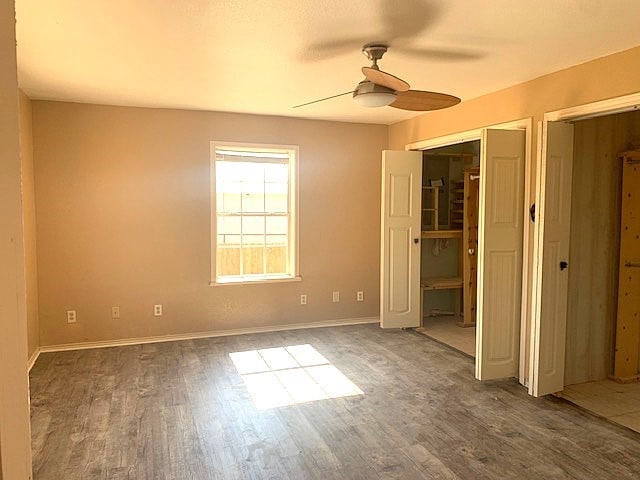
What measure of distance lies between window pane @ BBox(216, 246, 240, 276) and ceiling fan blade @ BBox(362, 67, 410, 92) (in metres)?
3.09

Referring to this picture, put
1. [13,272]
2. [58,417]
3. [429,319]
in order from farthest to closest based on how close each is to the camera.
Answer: [429,319]
[58,417]
[13,272]

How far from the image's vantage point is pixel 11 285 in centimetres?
87

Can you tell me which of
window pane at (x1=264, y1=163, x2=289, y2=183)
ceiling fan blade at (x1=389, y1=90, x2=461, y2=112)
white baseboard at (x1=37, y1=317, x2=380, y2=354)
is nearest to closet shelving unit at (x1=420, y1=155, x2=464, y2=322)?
white baseboard at (x1=37, y1=317, x2=380, y2=354)

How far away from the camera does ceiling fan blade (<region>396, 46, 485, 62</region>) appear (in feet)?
9.83

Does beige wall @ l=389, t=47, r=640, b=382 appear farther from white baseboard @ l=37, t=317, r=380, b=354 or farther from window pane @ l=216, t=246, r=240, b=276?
window pane @ l=216, t=246, r=240, b=276

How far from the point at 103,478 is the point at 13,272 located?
2036mm

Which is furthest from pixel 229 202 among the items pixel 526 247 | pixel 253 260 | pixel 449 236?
pixel 526 247

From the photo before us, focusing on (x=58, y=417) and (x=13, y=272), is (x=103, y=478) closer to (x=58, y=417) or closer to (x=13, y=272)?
(x=58, y=417)

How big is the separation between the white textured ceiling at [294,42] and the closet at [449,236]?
186 centimetres

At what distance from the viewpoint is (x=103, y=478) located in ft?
7.95

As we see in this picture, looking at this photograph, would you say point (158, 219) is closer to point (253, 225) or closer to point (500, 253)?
point (253, 225)

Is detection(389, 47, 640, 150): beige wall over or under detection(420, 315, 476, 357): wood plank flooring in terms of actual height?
over

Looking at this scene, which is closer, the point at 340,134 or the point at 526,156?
the point at 526,156

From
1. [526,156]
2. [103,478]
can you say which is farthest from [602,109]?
[103,478]
